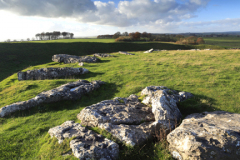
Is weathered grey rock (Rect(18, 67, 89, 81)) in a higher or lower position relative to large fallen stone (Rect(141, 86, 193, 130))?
higher

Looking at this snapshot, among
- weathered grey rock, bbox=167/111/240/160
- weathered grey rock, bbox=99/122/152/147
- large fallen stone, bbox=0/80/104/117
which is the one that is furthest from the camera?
large fallen stone, bbox=0/80/104/117

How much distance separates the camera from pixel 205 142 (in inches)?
251

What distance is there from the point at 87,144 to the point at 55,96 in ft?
28.6

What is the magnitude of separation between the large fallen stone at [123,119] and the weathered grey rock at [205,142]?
171 centimetres

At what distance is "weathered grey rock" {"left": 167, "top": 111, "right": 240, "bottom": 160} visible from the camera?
240 inches

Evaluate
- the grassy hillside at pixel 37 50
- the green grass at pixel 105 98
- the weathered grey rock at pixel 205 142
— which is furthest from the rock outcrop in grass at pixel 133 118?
the grassy hillside at pixel 37 50

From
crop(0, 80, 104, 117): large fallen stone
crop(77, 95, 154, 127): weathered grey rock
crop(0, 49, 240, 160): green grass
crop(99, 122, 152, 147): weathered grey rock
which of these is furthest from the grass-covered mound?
crop(99, 122, 152, 147): weathered grey rock

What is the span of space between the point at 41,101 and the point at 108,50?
210 feet

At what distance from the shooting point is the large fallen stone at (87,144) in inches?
254

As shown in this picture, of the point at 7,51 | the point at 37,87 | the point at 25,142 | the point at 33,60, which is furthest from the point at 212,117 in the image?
the point at 7,51

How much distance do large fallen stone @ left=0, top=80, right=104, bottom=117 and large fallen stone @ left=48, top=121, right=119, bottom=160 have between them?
6.10 metres

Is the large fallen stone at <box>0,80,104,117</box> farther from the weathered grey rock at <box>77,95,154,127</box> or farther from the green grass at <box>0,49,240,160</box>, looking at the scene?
the weathered grey rock at <box>77,95,154,127</box>

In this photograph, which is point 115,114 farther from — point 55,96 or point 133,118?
point 55,96

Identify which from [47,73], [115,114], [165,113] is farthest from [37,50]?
[165,113]
